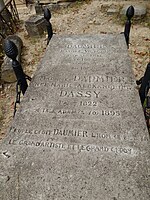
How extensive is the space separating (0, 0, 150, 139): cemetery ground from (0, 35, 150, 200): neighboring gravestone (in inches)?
72.4

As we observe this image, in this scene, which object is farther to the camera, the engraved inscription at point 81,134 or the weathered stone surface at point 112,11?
the weathered stone surface at point 112,11

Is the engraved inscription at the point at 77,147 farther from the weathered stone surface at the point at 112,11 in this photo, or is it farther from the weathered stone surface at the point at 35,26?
the weathered stone surface at the point at 112,11

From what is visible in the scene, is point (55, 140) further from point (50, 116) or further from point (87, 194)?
point (87, 194)

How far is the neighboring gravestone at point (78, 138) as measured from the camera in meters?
1.80

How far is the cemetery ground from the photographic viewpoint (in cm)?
491

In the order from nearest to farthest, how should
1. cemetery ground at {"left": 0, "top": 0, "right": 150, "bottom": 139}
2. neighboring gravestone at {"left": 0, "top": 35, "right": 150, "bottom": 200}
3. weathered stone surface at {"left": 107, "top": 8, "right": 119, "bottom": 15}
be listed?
1. neighboring gravestone at {"left": 0, "top": 35, "right": 150, "bottom": 200}
2. cemetery ground at {"left": 0, "top": 0, "right": 150, "bottom": 139}
3. weathered stone surface at {"left": 107, "top": 8, "right": 119, "bottom": 15}

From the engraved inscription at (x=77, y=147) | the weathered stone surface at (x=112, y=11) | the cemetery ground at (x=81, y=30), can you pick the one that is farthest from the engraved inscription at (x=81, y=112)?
the weathered stone surface at (x=112, y=11)

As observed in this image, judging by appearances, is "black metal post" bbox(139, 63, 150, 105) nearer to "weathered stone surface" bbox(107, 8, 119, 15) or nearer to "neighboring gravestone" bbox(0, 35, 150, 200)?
"neighboring gravestone" bbox(0, 35, 150, 200)

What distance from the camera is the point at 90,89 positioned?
2787mm

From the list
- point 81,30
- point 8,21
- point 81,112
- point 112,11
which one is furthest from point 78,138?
point 8,21

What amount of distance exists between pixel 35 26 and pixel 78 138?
5.02 metres

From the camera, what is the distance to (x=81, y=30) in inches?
263

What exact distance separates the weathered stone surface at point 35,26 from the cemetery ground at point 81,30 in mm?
152

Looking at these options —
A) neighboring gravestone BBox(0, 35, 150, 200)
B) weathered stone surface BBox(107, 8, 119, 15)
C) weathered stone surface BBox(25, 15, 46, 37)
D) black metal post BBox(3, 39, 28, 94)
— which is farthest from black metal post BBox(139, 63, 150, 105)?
weathered stone surface BBox(107, 8, 119, 15)
